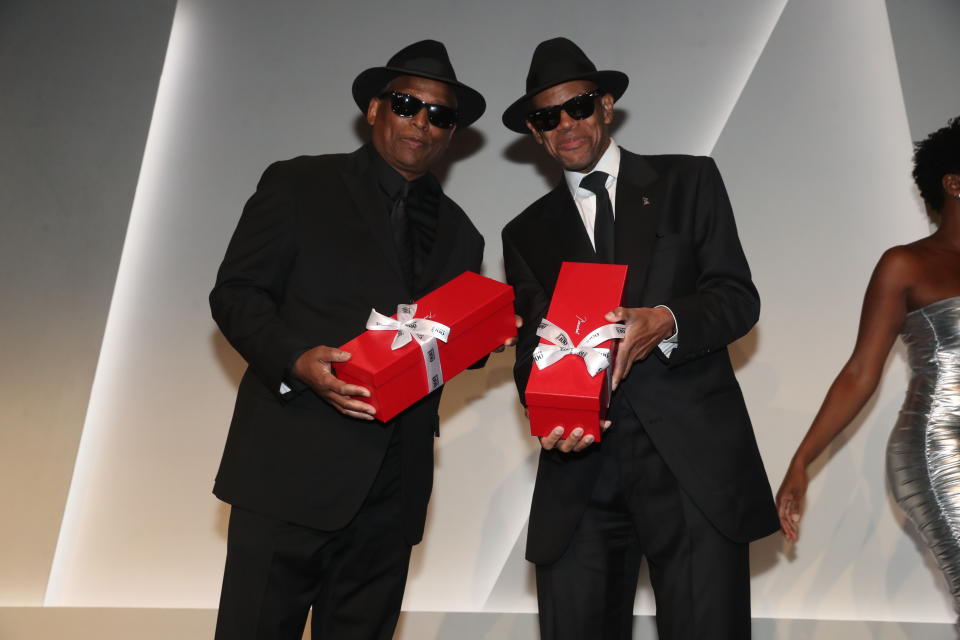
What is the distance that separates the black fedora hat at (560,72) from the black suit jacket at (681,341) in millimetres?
320

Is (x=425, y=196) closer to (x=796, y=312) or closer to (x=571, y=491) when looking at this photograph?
(x=571, y=491)

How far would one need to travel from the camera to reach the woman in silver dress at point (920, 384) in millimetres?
2799

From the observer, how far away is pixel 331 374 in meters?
2.47

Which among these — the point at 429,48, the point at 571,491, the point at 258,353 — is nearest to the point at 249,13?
the point at 429,48

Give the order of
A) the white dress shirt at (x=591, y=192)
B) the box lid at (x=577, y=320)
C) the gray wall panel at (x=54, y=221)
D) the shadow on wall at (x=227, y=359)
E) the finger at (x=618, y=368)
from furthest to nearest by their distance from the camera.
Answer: the shadow on wall at (x=227, y=359)
the gray wall panel at (x=54, y=221)
the white dress shirt at (x=591, y=192)
the finger at (x=618, y=368)
the box lid at (x=577, y=320)

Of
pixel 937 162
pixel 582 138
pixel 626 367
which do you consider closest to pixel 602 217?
pixel 582 138

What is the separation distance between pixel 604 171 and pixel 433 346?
3.11 ft

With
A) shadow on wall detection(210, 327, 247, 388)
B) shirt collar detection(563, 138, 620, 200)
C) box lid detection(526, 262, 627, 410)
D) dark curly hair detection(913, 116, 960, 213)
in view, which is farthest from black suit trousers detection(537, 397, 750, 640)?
shadow on wall detection(210, 327, 247, 388)

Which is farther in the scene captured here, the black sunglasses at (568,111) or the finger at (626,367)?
the black sunglasses at (568,111)

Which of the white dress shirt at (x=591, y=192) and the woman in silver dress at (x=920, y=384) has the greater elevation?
the white dress shirt at (x=591, y=192)

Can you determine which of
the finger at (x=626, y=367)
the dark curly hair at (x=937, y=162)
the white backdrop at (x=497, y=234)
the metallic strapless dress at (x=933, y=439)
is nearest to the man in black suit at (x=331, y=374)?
the finger at (x=626, y=367)

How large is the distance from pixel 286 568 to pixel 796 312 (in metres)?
2.65

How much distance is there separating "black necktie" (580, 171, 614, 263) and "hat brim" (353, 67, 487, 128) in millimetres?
568

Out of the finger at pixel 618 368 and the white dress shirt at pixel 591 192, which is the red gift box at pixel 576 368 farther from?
the white dress shirt at pixel 591 192
